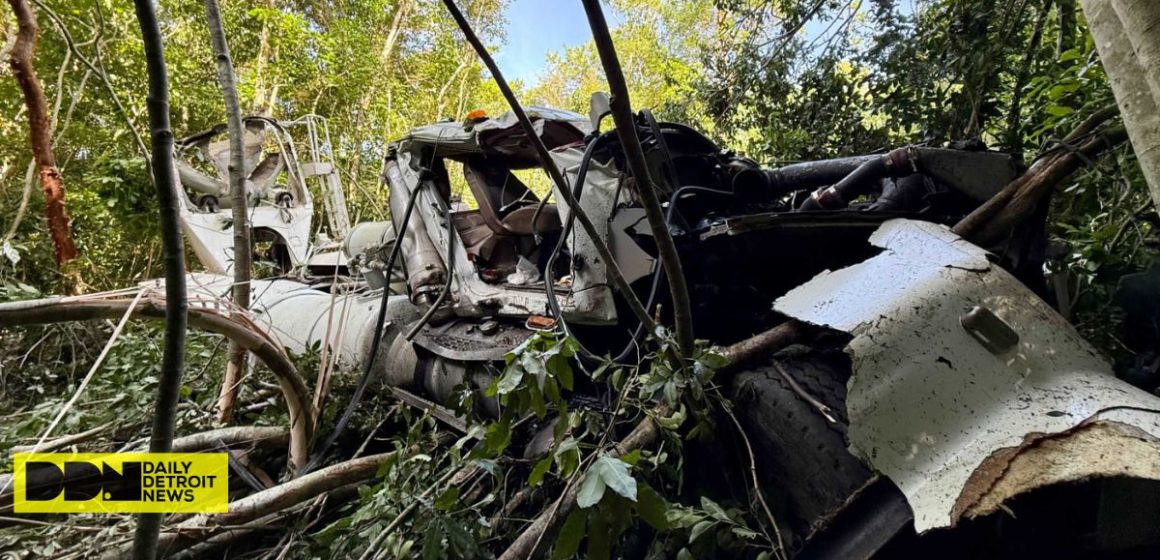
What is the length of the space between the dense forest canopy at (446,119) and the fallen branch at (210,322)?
10.4 inches

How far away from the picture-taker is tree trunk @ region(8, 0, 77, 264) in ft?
14.5

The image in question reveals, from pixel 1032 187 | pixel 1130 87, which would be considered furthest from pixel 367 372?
pixel 1130 87

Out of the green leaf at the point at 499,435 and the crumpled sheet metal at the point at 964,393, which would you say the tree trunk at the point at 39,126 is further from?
the crumpled sheet metal at the point at 964,393

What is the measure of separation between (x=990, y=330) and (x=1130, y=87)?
486 millimetres

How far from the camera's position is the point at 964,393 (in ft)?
3.39

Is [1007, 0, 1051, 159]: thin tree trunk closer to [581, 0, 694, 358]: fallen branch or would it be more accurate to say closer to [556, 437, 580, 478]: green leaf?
[581, 0, 694, 358]: fallen branch

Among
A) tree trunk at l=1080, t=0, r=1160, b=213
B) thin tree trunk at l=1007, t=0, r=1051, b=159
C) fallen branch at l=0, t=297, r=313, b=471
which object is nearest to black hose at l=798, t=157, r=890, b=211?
tree trunk at l=1080, t=0, r=1160, b=213

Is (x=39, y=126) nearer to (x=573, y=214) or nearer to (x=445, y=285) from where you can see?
(x=445, y=285)

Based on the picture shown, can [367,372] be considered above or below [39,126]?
below

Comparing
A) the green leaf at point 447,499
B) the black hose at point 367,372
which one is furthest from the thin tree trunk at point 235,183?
the green leaf at point 447,499

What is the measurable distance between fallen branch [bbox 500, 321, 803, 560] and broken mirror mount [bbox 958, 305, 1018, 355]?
18.9 inches

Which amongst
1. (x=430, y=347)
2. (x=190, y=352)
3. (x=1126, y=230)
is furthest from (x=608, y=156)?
(x=190, y=352)

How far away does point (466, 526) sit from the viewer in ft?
5.27

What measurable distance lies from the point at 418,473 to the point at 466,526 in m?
0.27
